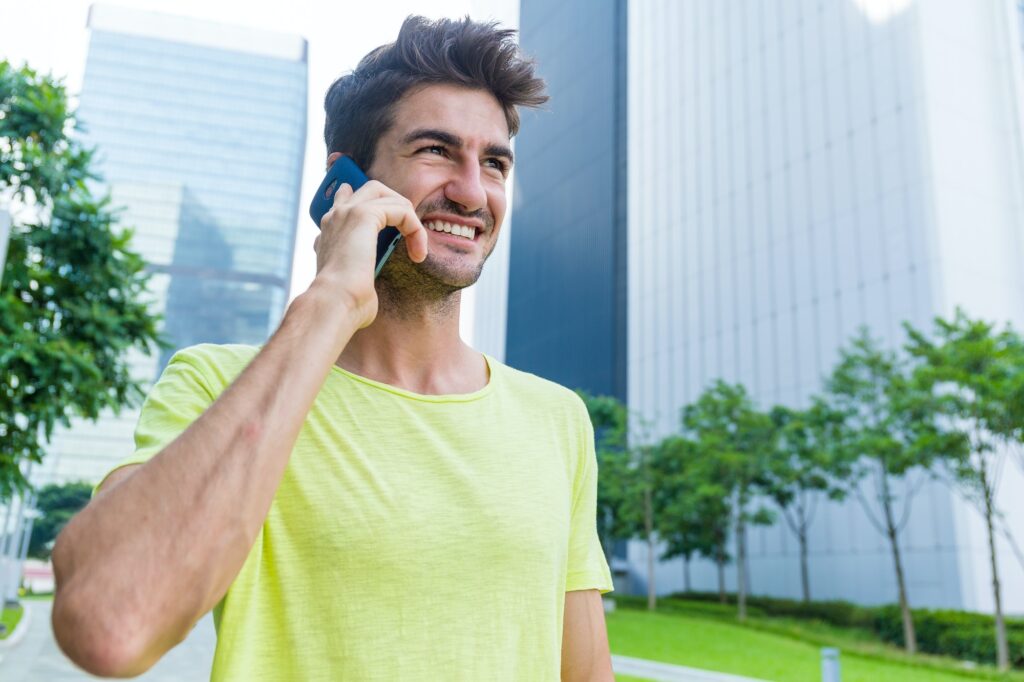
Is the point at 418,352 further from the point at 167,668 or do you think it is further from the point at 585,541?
the point at 167,668

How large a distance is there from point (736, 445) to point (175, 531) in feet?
76.0

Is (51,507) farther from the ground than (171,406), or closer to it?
farther from the ground

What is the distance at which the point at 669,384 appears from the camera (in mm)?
32688

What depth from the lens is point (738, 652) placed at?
15.7 meters

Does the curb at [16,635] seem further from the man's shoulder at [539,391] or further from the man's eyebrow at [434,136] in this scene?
the man's eyebrow at [434,136]

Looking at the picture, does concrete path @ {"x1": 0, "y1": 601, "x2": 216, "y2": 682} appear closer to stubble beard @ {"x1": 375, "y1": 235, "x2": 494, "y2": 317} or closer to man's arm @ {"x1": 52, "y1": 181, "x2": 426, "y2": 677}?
stubble beard @ {"x1": 375, "y1": 235, "x2": 494, "y2": 317}

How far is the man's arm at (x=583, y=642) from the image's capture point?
1.54 meters

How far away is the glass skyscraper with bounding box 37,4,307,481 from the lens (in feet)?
317

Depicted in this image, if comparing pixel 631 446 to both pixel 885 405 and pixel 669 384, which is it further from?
pixel 885 405

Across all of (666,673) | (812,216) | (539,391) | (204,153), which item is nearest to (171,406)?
(539,391)

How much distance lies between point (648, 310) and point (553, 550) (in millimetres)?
33559

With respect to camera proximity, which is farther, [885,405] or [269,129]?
[269,129]

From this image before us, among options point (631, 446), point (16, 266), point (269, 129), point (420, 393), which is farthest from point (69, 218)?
point (269, 129)

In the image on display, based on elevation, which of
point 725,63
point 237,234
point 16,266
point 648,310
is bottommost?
point 16,266
